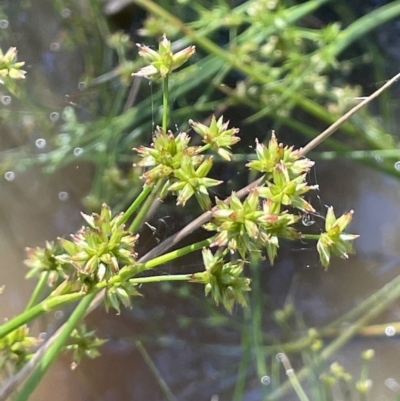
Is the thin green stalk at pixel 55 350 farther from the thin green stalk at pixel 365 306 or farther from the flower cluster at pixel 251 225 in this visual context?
the thin green stalk at pixel 365 306

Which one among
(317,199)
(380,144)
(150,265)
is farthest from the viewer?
(380,144)

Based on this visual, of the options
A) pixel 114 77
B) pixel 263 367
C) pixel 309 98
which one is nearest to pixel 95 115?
pixel 114 77

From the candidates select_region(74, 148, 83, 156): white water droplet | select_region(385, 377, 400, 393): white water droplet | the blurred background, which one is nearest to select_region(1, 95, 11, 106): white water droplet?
the blurred background

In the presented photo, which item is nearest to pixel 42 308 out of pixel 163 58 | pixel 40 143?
pixel 163 58

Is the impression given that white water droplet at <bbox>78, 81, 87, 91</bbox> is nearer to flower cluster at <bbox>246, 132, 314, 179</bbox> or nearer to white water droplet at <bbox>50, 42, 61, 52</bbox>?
white water droplet at <bbox>50, 42, 61, 52</bbox>

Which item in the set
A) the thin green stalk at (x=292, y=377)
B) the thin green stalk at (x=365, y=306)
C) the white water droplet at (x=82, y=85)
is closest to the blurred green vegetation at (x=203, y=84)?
the white water droplet at (x=82, y=85)

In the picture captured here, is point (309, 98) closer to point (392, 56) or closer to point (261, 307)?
point (392, 56)

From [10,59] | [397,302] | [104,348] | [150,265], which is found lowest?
[397,302]

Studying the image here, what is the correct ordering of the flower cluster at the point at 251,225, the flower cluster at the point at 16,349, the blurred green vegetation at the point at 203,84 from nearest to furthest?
the flower cluster at the point at 251,225 < the flower cluster at the point at 16,349 < the blurred green vegetation at the point at 203,84
